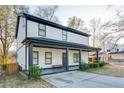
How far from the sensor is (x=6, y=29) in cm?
1980

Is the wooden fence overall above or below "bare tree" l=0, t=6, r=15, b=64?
below

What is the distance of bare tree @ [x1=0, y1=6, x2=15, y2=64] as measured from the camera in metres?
18.8

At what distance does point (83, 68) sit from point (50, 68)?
3369mm

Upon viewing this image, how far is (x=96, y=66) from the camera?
53.2 ft

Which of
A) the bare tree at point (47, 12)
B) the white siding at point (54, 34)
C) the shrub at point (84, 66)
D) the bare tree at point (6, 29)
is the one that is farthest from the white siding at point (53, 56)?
the bare tree at point (47, 12)

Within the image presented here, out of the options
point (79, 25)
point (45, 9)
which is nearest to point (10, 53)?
point (45, 9)

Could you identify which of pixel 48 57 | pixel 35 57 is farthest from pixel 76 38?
pixel 35 57

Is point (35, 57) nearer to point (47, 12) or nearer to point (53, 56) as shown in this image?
point (53, 56)

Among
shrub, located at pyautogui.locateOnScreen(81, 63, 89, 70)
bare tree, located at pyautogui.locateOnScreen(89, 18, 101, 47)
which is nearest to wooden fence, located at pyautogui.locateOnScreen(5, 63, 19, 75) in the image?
shrub, located at pyautogui.locateOnScreen(81, 63, 89, 70)

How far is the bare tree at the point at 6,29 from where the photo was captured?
18.8 metres

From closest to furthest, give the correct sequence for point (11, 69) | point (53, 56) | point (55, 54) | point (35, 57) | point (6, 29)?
point (35, 57) → point (11, 69) → point (53, 56) → point (55, 54) → point (6, 29)

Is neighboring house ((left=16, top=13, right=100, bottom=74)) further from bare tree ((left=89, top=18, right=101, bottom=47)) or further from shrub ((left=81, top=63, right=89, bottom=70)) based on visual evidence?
bare tree ((left=89, top=18, right=101, bottom=47))

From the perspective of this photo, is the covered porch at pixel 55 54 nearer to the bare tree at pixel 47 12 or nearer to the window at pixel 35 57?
the window at pixel 35 57

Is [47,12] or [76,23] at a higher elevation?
[47,12]
